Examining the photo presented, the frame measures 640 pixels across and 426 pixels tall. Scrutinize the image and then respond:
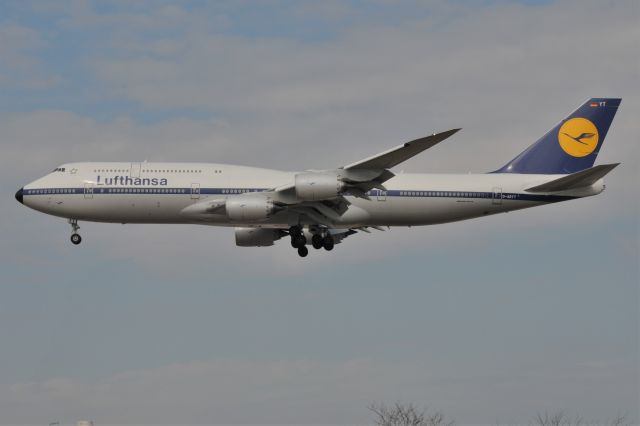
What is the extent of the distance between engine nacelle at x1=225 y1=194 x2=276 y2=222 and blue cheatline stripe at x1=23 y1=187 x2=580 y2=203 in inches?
114

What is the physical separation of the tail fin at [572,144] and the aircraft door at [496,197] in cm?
282

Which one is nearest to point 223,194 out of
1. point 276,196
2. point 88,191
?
point 276,196

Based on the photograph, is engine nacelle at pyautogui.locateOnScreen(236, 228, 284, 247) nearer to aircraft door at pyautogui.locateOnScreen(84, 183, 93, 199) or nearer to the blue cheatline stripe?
the blue cheatline stripe

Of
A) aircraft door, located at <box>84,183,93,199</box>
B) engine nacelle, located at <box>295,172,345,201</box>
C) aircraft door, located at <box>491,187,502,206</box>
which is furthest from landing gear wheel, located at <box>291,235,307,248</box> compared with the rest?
aircraft door, located at <box>84,183,93,199</box>

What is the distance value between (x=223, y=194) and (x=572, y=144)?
2094cm

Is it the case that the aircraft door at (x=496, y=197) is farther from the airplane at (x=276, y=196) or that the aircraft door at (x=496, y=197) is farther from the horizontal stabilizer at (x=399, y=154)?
the horizontal stabilizer at (x=399, y=154)

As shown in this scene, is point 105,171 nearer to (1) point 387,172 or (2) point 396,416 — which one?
(1) point 387,172

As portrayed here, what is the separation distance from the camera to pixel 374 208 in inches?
2596

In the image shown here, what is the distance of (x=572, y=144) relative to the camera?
71562mm

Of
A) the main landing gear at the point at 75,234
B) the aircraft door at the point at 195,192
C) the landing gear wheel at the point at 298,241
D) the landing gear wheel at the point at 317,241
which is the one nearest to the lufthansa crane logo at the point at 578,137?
the landing gear wheel at the point at 317,241

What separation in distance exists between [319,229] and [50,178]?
48.7ft

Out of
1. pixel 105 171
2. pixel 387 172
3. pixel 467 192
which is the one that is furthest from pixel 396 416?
pixel 105 171

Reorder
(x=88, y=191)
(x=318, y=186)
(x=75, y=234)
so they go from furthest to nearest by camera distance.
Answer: (x=75, y=234), (x=88, y=191), (x=318, y=186)

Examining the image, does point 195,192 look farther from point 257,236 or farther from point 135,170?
point 257,236
